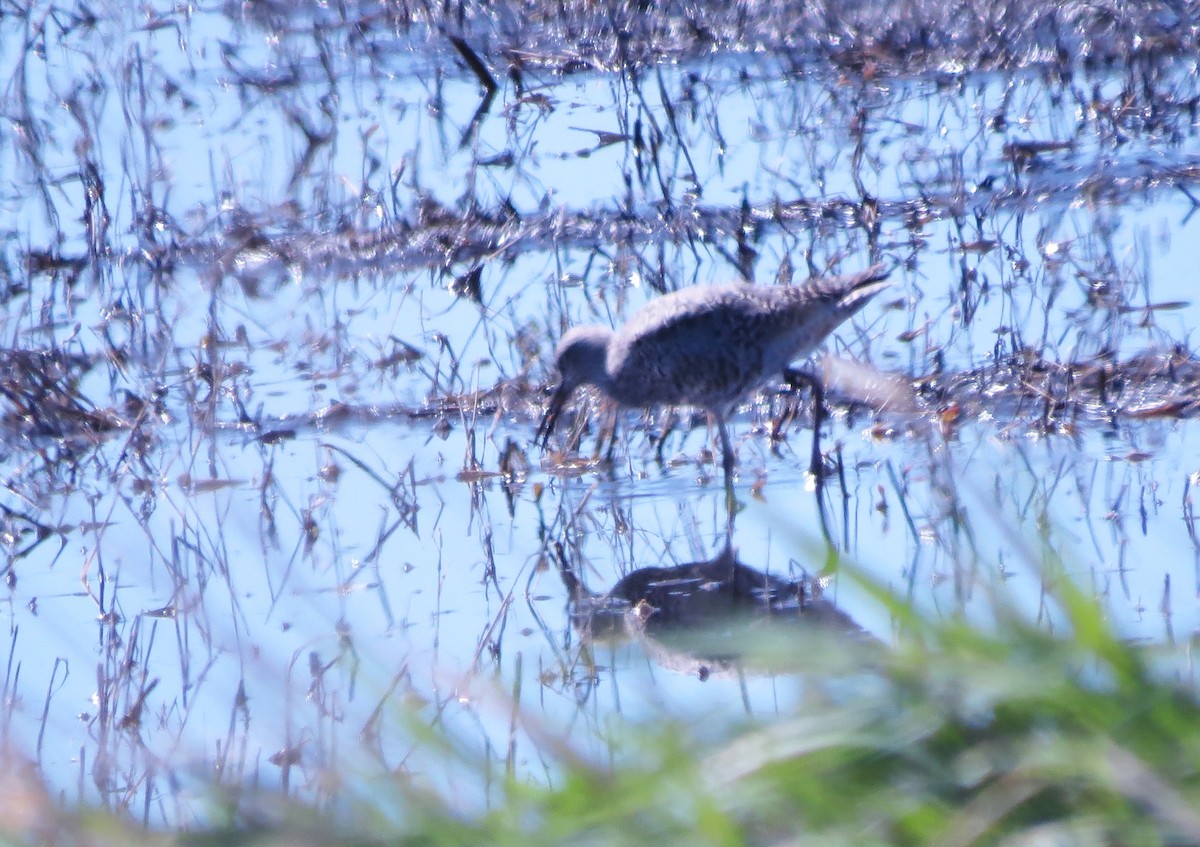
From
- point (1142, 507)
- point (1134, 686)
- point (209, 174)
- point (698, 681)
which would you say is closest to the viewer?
point (1134, 686)

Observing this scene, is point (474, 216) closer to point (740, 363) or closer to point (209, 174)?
point (209, 174)

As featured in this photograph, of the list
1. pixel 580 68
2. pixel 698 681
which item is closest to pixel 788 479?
pixel 698 681

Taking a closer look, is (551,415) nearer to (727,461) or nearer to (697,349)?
(697,349)

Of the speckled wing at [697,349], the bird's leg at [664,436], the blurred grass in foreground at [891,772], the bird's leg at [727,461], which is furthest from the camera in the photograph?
the bird's leg at [664,436]

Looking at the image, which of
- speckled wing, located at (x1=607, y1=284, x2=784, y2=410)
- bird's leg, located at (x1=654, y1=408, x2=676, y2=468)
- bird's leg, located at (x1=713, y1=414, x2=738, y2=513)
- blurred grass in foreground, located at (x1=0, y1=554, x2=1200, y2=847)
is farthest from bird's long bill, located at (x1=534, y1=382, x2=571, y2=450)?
blurred grass in foreground, located at (x1=0, y1=554, x2=1200, y2=847)

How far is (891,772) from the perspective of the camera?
251 cm

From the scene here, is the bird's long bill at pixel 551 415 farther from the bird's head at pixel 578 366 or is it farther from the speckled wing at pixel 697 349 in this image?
the speckled wing at pixel 697 349

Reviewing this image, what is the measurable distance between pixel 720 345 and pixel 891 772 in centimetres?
463

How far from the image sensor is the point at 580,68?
12.1 m

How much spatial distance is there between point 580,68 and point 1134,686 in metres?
10.0

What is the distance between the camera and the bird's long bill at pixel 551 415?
7.36 metres

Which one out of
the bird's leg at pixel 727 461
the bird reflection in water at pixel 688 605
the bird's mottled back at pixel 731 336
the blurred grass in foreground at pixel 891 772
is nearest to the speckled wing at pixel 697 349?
the bird's mottled back at pixel 731 336

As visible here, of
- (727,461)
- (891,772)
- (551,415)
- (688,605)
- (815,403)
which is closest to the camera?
(891,772)

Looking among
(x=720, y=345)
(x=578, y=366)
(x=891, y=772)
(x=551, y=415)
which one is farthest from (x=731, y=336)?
(x=891, y=772)
